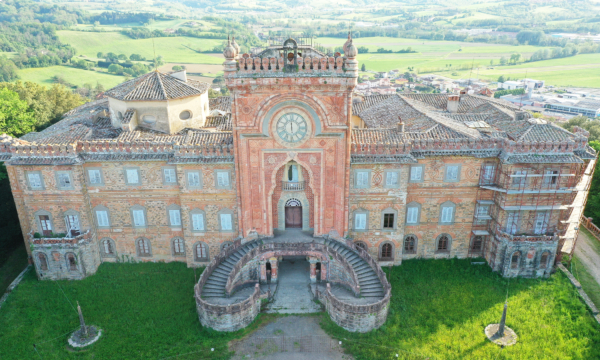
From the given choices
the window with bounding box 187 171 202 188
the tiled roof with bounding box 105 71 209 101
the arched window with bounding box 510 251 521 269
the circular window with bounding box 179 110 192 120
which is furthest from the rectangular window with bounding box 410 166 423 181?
the circular window with bounding box 179 110 192 120

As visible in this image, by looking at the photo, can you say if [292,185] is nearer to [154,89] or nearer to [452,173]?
[452,173]

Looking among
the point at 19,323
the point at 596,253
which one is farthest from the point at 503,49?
the point at 19,323

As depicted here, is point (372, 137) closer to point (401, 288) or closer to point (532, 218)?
point (401, 288)

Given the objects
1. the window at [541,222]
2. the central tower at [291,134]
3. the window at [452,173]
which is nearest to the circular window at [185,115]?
the central tower at [291,134]

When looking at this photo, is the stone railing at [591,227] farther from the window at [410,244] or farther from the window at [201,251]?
the window at [201,251]

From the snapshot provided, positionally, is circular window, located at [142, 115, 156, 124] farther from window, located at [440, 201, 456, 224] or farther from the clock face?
window, located at [440, 201, 456, 224]

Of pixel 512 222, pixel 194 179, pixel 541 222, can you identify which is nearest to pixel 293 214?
pixel 194 179
